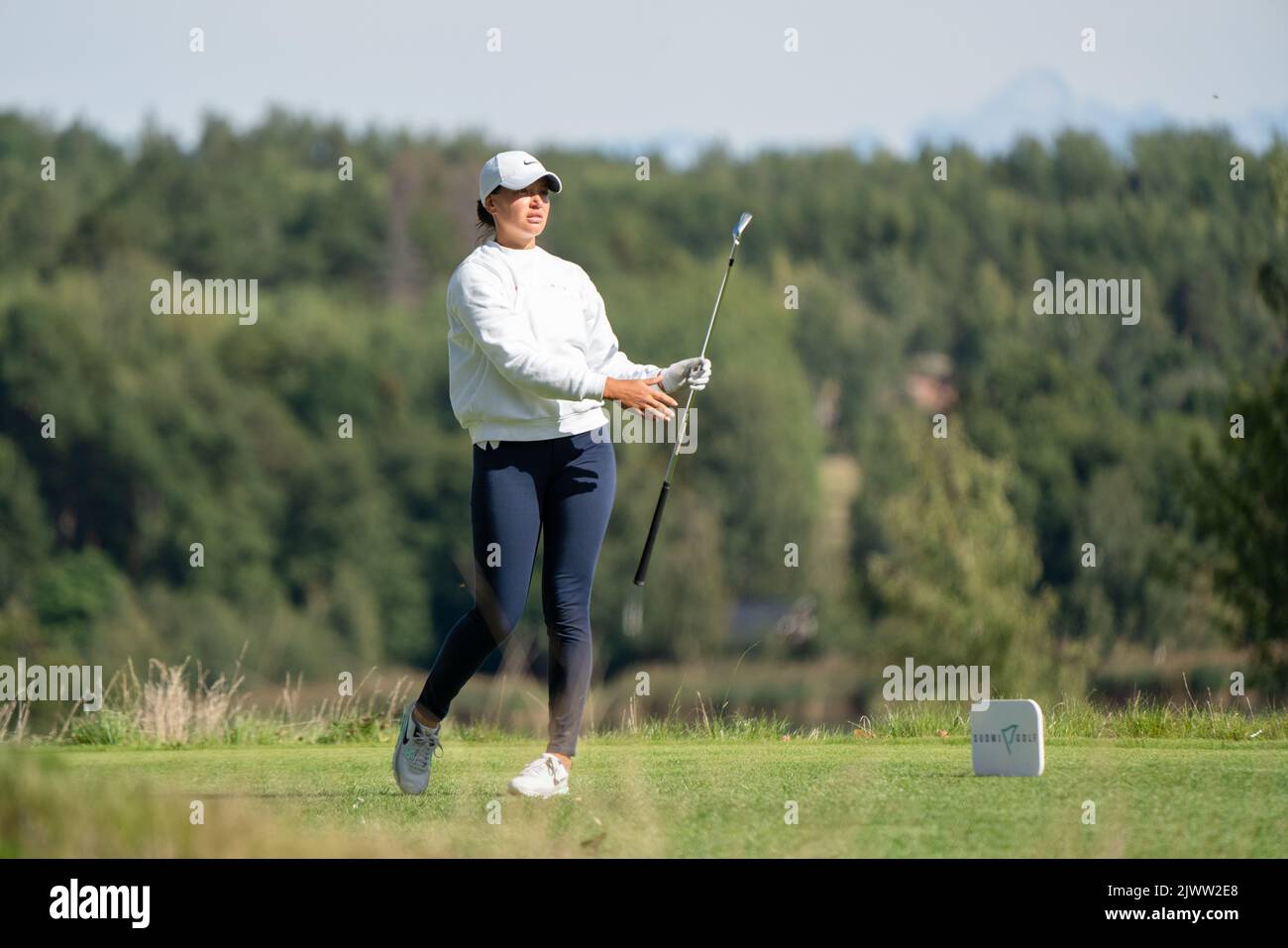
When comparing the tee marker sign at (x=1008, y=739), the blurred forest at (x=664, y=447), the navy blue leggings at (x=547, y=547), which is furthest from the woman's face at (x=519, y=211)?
the blurred forest at (x=664, y=447)

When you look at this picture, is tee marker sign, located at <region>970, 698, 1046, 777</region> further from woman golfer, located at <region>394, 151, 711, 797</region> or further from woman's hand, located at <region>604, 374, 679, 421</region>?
woman's hand, located at <region>604, 374, 679, 421</region>

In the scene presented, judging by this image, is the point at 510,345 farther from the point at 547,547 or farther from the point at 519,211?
the point at 547,547

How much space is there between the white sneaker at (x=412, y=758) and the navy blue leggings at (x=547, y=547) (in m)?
0.11

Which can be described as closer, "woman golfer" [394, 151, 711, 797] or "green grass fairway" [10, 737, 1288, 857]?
"green grass fairway" [10, 737, 1288, 857]

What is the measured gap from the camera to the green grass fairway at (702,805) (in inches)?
208

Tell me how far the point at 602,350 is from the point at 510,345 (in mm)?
569

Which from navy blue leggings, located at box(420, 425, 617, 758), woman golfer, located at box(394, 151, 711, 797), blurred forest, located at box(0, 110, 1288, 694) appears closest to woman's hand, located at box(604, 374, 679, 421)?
woman golfer, located at box(394, 151, 711, 797)

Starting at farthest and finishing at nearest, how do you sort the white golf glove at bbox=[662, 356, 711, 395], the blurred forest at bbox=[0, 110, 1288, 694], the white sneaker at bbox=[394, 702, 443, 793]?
the blurred forest at bbox=[0, 110, 1288, 694] → the white golf glove at bbox=[662, 356, 711, 395] → the white sneaker at bbox=[394, 702, 443, 793]

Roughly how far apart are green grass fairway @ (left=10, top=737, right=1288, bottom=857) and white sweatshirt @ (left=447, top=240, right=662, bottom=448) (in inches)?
52.1

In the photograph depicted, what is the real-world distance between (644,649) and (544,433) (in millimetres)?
76065

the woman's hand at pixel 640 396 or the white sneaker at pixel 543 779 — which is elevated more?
the woman's hand at pixel 640 396

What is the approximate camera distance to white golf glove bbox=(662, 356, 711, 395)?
283 inches

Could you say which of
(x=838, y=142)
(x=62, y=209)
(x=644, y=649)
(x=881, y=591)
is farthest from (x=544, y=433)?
(x=838, y=142)

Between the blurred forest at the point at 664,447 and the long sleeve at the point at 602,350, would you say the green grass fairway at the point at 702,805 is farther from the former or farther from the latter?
the blurred forest at the point at 664,447
